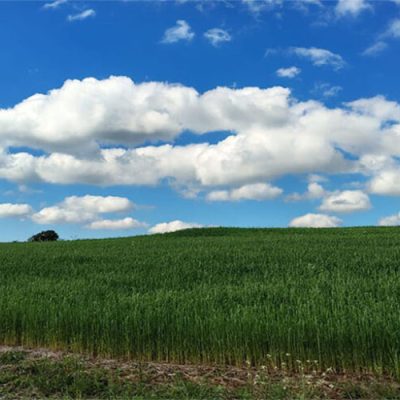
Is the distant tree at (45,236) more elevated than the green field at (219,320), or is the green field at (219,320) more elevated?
the distant tree at (45,236)

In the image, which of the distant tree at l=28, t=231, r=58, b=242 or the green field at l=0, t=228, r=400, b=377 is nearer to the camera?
the green field at l=0, t=228, r=400, b=377

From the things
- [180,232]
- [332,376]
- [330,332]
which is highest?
[180,232]

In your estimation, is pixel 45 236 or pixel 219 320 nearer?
pixel 219 320

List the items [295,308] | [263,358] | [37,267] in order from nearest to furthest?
1. [263,358]
2. [295,308]
3. [37,267]

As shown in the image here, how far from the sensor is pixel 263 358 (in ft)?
22.7

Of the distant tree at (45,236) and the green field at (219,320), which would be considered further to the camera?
the distant tree at (45,236)

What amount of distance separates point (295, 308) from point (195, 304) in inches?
62.4

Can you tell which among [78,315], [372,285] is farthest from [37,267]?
[372,285]

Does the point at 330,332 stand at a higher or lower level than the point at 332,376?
higher

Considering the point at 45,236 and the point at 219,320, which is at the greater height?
the point at 45,236

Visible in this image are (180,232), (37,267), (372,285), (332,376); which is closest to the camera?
(332,376)

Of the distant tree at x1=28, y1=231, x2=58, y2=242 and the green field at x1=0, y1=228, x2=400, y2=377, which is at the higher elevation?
the distant tree at x1=28, y1=231, x2=58, y2=242

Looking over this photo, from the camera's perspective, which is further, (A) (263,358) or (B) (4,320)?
(B) (4,320)

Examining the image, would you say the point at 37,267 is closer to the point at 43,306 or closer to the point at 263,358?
the point at 43,306
